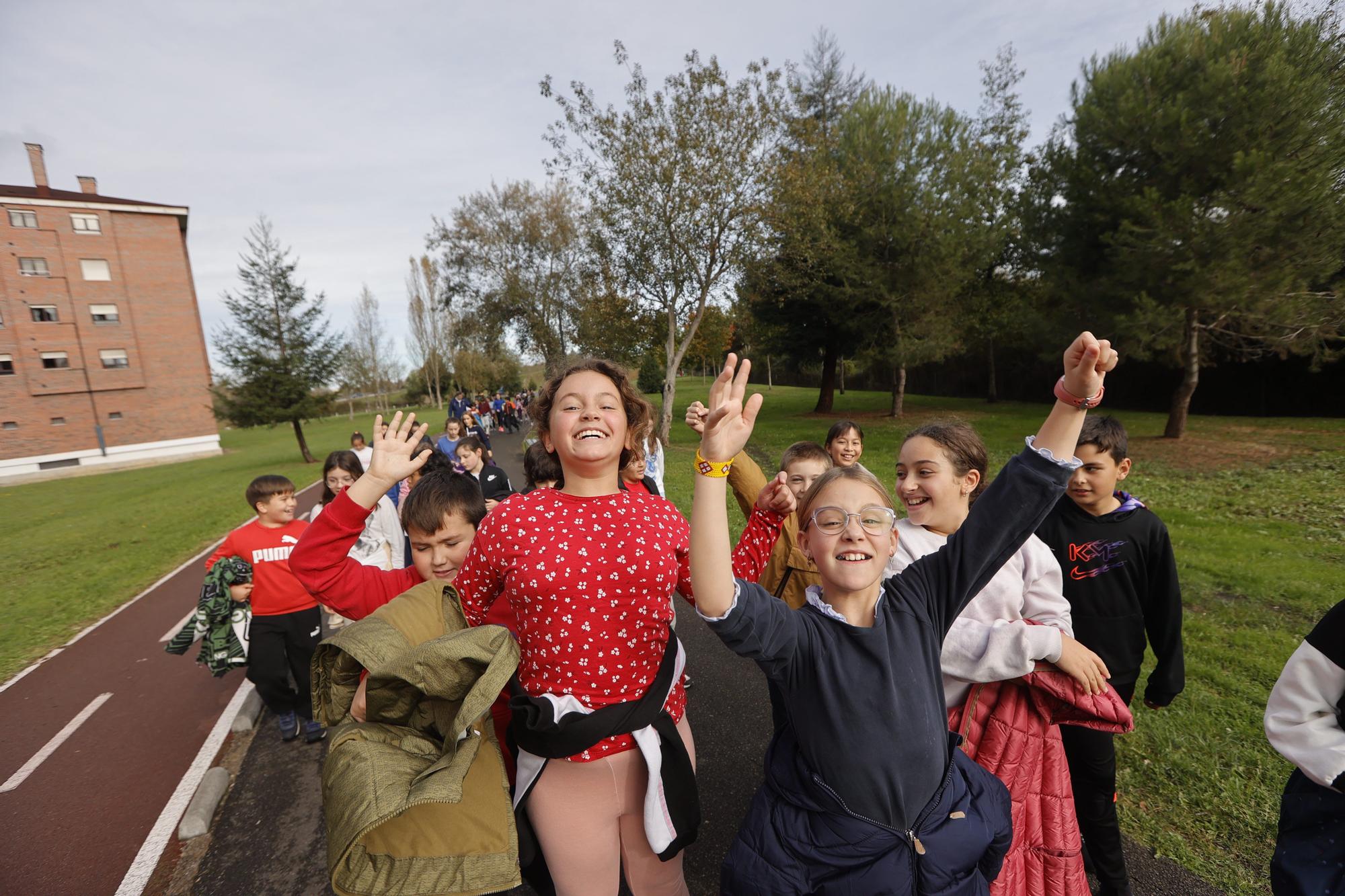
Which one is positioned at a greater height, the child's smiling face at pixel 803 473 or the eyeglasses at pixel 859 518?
the eyeglasses at pixel 859 518

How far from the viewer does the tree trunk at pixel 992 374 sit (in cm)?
2727

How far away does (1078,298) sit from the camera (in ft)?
46.3

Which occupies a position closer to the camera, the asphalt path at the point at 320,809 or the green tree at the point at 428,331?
the asphalt path at the point at 320,809

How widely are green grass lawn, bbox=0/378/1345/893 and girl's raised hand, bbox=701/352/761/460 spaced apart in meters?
3.05

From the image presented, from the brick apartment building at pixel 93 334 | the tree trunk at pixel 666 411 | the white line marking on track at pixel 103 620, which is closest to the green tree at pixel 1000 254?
the tree trunk at pixel 666 411

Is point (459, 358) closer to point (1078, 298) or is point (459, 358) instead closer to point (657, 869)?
point (1078, 298)

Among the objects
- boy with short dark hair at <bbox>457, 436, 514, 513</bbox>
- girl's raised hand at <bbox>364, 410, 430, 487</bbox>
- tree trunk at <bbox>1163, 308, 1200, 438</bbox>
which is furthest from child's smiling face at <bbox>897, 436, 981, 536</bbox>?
tree trunk at <bbox>1163, 308, 1200, 438</bbox>

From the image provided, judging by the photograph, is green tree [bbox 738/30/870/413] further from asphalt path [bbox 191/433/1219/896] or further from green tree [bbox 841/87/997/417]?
asphalt path [bbox 191/433/1219/896]

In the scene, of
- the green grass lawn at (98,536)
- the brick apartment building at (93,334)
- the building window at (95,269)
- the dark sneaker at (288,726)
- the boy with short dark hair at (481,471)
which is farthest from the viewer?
the building window at (95,269)

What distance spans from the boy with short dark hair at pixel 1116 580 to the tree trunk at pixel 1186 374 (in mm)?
13897

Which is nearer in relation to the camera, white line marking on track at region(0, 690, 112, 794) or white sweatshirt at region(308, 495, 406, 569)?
white line marking on track at region(0, 690, 112, 794)

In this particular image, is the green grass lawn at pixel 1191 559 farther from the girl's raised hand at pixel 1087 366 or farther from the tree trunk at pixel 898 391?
the girl's raised hand at pixel 1087 366

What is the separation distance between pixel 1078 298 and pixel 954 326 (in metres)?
6.04

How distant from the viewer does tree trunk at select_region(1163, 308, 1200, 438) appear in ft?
42.3
